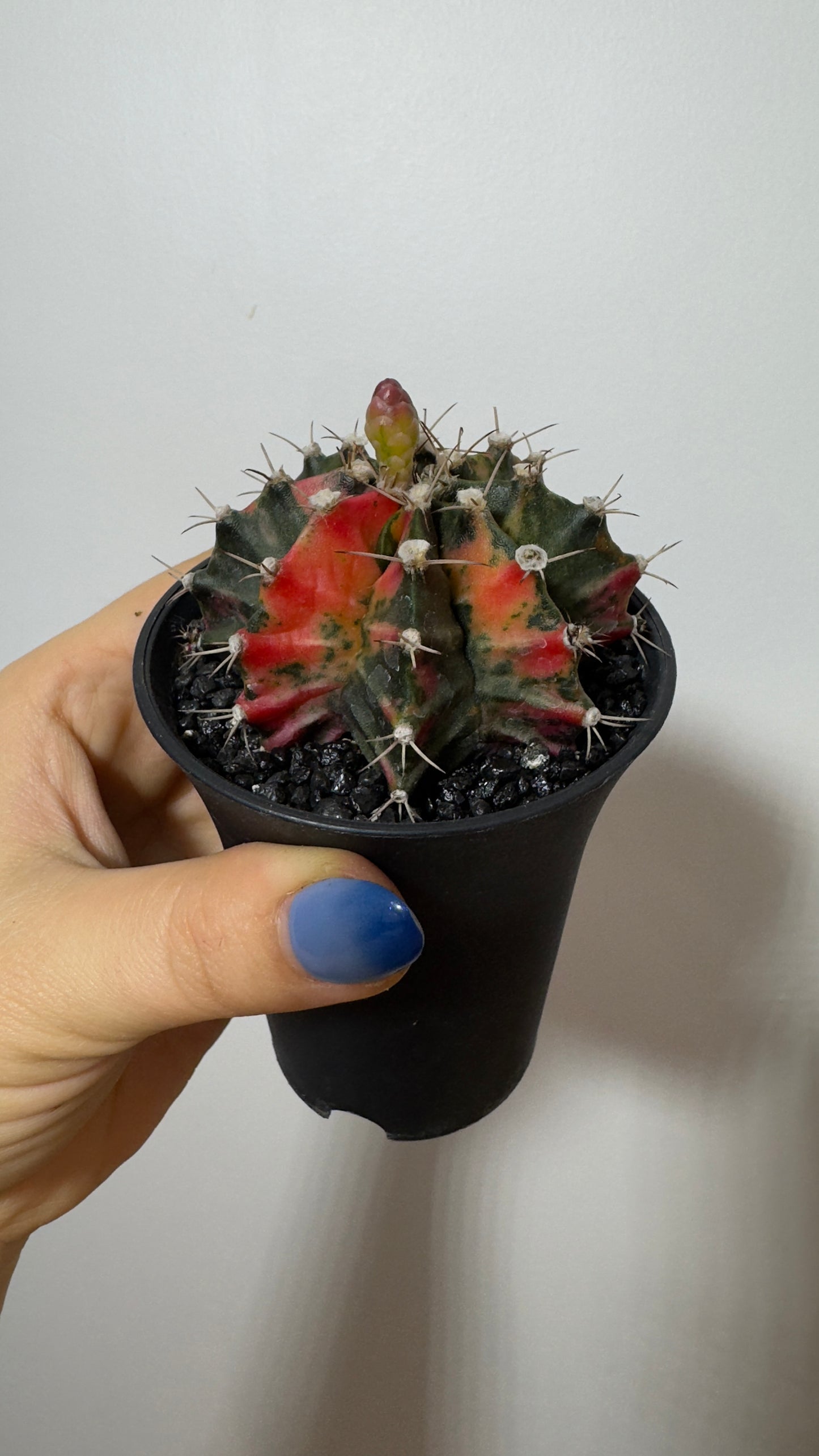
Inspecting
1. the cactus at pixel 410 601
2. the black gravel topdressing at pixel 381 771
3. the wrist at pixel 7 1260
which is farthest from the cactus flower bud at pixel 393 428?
the wrist at pixel 7 1260

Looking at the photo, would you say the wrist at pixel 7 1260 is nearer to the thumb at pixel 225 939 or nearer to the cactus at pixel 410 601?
the thumb at pixel 225 939

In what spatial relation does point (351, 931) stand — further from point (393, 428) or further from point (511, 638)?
point (393, 428)

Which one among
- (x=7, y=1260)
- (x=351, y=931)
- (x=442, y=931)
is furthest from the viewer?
(x=7, y=1260)

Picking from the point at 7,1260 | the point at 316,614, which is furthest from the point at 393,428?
the point at 7,1260

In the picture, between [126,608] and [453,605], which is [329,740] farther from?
[126,608]

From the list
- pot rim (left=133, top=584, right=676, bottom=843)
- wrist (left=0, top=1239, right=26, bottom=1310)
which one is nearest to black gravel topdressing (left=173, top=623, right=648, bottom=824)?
pot rim (left=133, top=584, right=676, bottom=843)

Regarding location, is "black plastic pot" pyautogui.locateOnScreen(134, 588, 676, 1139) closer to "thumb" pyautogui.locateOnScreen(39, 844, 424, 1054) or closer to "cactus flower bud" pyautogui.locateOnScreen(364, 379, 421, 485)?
"thumb" pyautogui.locateOnScreen(39, 844, 424, 1054)
